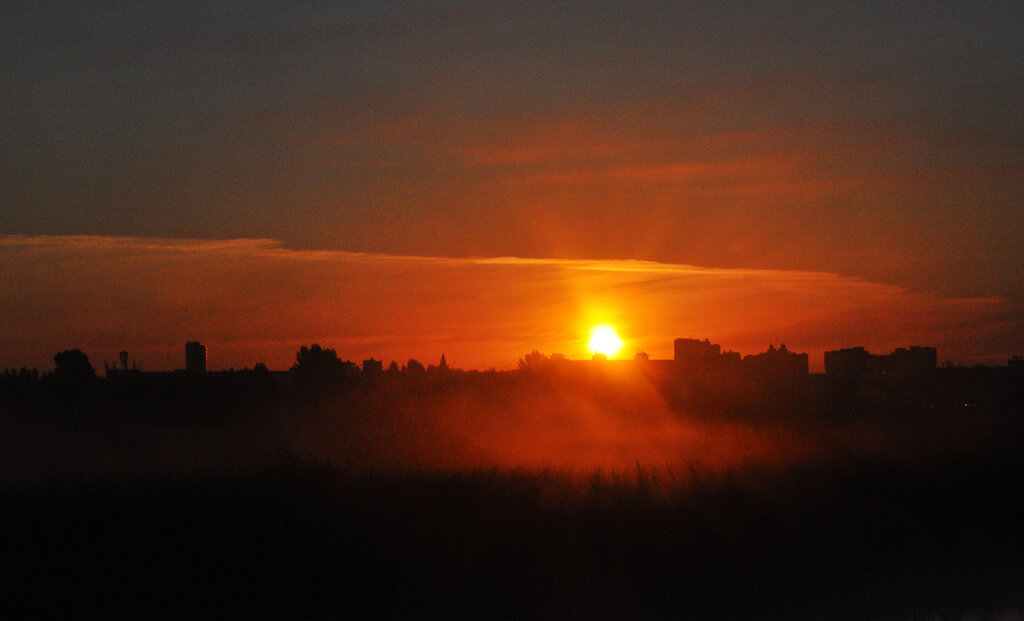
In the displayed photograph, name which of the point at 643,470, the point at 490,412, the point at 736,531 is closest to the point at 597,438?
the point at 490,412

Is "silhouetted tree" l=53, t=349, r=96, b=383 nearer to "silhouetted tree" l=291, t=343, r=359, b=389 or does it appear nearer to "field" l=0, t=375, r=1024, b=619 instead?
"silhouetted tree" l=291, t=343, r=359, b=389

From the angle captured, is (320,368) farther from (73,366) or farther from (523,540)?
(523,540)

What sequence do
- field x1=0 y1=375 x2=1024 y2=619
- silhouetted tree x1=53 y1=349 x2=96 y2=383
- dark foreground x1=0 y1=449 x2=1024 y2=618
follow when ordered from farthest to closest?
1. silhouetted tree x1=53 y1=349 x2=96 y2=383
2. field x1=0 y1=375 x2=1024 y2=619
3. dark foreground x1=0 y1=449 x2=1024 y2=618

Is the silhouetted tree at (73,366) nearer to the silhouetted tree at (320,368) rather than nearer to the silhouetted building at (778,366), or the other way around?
the silhouetted tree at (320,368)

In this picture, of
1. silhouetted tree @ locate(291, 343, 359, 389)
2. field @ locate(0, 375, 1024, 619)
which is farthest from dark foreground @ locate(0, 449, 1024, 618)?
silhouetted tree @ locate(291, 343, 359, 389)

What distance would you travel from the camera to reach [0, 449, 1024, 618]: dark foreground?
23.2 metres

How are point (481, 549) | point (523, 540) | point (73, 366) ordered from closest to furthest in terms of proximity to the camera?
point (481, 549)
point (523, 540)
point (73, 366)

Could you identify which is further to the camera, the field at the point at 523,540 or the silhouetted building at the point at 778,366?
the silhouetted building at the point at 778,366

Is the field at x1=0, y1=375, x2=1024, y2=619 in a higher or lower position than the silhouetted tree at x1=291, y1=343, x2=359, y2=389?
lower

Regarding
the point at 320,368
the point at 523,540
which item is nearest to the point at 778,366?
the point at 320,368

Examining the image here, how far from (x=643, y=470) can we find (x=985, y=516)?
9.80m

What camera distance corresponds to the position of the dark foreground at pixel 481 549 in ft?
76.1

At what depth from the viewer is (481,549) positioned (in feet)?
83.4

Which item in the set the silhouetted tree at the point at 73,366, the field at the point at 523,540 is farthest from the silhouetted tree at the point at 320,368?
the field at the point at 523,540
